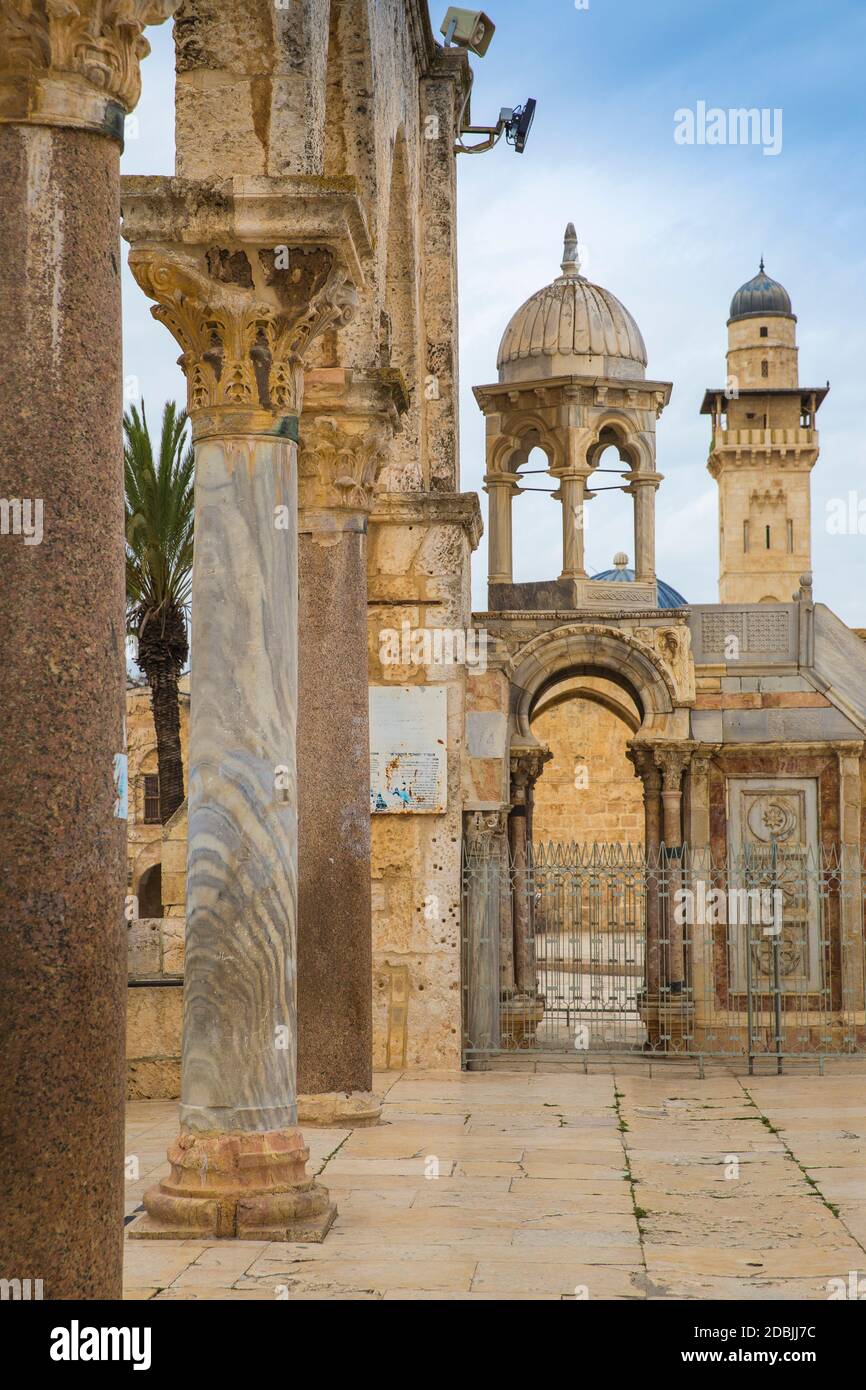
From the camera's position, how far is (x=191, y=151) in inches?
289

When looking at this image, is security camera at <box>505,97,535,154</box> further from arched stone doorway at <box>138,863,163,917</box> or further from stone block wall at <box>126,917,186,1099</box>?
arched stone doorway at <box>138,863,163,917</box>

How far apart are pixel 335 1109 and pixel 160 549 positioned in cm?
1098

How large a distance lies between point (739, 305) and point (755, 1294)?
164 feet

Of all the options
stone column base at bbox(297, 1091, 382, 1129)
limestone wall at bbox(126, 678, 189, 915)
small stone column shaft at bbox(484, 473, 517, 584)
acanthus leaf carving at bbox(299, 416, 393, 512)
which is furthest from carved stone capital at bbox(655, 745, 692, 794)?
acanthus leaf carving at bbox(299, 416, 393, 512)

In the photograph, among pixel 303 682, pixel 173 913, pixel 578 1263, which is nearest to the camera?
pixel 578 1263

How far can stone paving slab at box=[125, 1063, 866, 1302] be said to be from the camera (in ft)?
19.6

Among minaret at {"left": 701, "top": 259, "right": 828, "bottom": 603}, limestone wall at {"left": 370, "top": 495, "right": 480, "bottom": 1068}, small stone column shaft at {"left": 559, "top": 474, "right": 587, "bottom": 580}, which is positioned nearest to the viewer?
limestone wall at {"left": 370, "top": 495, "right": 480, "bottom": 1068}

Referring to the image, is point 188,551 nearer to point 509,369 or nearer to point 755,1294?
point 509,369

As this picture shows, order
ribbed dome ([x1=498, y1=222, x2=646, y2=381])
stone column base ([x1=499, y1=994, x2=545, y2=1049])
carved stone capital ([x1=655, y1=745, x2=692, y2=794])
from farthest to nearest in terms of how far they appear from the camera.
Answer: ribbed dome ([x1=498, y1=222, x2=646, y2=381]) → carved stone capital ([x1=655, y1=745, x2=692, y2=794]) → stone column base ([x1=499, y1=994, x2=545, y2=1049])

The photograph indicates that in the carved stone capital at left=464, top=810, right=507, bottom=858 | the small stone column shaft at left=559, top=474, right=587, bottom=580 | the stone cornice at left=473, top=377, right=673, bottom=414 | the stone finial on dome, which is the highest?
the stone finial on dome

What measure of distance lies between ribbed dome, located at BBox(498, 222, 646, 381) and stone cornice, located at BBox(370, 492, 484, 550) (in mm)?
8751

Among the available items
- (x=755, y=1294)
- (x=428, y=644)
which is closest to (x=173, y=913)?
(x=428, y=644)

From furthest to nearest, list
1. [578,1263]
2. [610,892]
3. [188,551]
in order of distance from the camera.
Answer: [188,551]
[610,892]
[578,1263]

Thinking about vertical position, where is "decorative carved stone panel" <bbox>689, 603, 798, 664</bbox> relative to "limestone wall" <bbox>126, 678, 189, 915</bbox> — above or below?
above
